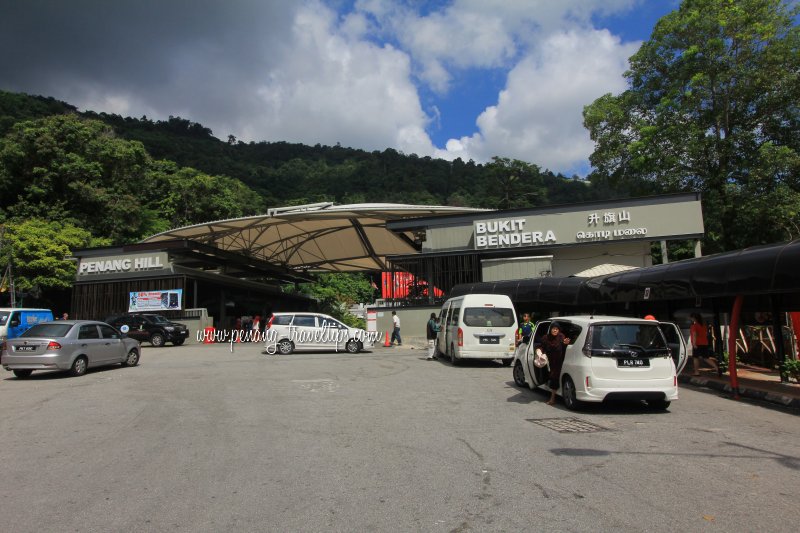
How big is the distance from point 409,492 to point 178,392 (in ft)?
27.2

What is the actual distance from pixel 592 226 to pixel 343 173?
2517 inches

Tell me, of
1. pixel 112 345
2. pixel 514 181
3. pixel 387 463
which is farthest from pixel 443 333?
pixel 514 181

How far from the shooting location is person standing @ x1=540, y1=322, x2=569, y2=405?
10.1m

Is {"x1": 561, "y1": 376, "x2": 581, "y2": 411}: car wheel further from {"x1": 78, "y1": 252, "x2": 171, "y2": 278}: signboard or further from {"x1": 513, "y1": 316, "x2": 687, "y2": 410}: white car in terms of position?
{"x1": 78, "y1": 252, "x2": 171, "y2": 278}: signboard

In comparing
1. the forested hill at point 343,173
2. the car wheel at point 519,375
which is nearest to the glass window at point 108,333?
A: the car wheel at point 519,375

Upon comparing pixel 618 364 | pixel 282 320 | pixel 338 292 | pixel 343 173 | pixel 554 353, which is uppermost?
pixel 343 173

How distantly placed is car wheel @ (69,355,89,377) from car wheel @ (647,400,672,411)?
46.1 ft

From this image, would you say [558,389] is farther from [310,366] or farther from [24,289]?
[24,289]

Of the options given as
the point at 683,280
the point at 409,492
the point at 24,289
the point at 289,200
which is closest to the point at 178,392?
the point at 409,492

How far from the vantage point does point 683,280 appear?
1305cm

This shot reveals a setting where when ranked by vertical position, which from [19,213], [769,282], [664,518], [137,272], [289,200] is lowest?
[664,518]

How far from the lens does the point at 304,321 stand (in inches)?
899

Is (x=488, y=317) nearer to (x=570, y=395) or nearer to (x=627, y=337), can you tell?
(x=570, y=395)

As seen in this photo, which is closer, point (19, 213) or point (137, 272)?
point (137, 272)
